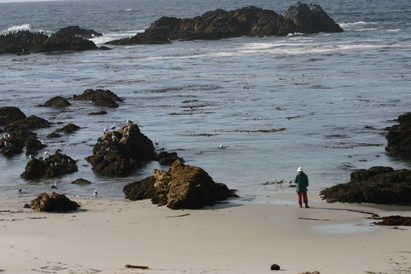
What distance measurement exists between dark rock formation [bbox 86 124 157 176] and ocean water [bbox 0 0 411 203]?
0.40m

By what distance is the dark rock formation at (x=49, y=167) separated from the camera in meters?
19.6

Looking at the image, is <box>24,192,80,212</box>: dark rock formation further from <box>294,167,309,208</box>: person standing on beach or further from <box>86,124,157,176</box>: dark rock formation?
<box>294,167,309,208</box>: person standing on beach

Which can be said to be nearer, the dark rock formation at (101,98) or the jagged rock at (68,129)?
the jagged rock at (68,129)

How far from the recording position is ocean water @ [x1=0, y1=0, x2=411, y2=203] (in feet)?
64.6

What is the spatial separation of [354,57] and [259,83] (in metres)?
12.1

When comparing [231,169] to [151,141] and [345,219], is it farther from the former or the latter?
[345,219]

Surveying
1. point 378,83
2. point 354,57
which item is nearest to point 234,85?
point 378,83

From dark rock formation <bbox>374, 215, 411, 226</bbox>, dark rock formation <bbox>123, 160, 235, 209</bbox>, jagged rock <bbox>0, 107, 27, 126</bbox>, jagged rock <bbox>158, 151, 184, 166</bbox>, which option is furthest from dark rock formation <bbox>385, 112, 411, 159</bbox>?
jagged rock <bbox>0, 107, 27, 126</bbox>

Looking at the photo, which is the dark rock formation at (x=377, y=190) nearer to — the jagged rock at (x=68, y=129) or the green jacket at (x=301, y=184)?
the green jacket at (x=301, y=184)

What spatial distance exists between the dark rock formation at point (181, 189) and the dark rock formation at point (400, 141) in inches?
226

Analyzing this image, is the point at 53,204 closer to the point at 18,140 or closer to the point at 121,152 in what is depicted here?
the point at 121,152

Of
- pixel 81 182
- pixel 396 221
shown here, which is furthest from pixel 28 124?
pixel 396 221

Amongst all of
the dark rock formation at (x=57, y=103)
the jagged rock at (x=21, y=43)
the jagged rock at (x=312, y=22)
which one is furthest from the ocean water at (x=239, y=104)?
the jagged rock at (x=312, y=22)

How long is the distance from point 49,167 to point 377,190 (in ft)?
28.0
